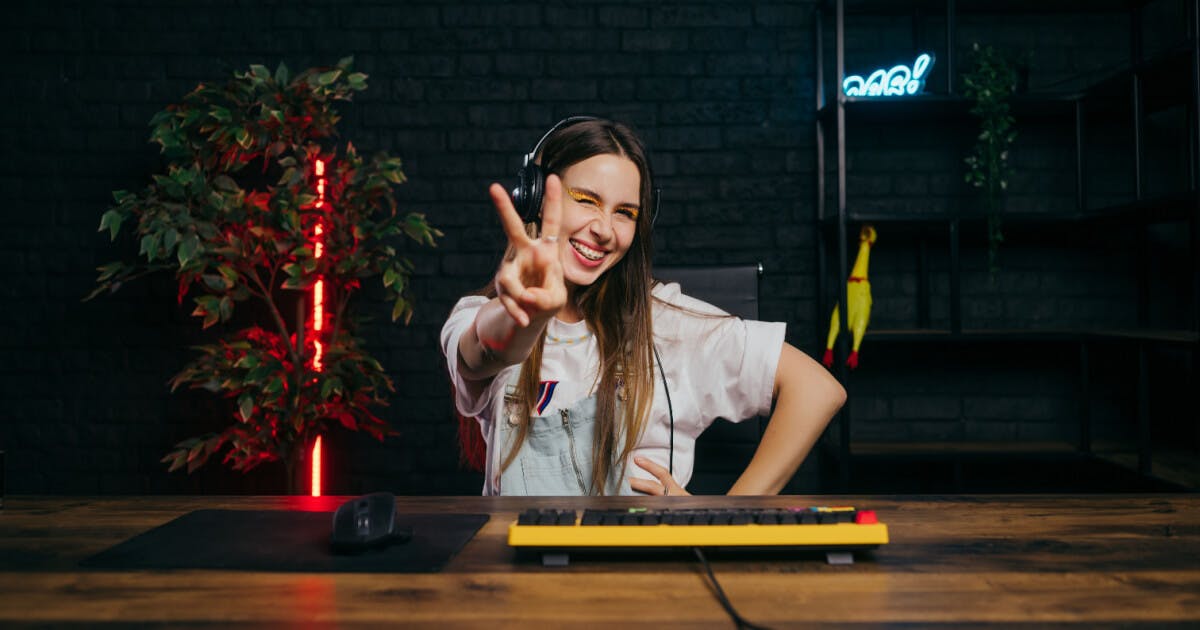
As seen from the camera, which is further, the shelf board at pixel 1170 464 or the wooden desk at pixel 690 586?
the shelf board at pixel 1170 464

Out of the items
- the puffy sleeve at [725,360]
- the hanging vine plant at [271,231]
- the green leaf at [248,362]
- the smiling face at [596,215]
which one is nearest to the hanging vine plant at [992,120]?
the puffy sleeve at [725,360]

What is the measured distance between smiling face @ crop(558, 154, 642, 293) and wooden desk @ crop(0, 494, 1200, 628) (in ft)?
2.22

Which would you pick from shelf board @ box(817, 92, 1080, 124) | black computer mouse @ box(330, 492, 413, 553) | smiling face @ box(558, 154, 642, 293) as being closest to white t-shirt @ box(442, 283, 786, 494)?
smiling face @ box(558, 154, 642, 293)

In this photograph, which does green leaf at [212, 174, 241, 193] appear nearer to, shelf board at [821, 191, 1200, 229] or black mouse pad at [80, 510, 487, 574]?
black mouse pad at [80, 510, 487, 574]

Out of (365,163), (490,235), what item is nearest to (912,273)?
(490,235)

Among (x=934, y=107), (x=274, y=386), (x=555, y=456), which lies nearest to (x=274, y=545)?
(x=555, y=456)

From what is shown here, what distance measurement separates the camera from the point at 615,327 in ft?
4.98

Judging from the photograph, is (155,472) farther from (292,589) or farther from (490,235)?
(292,589)

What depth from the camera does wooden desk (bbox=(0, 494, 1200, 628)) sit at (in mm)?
600

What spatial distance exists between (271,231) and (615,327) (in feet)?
4.67

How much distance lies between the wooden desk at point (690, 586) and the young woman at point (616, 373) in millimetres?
555

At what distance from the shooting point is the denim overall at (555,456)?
1.42 metres

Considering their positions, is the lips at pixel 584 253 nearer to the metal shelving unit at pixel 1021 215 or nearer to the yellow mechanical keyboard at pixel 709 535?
the yellow mechanical keyboard at pixel 709 535

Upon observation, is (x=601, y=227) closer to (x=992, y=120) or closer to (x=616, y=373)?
(x=616, y=373)
